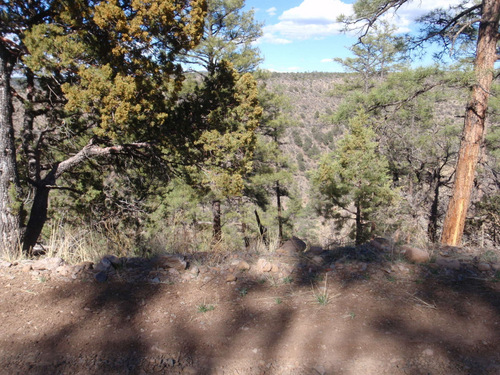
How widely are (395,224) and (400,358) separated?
9.80 m

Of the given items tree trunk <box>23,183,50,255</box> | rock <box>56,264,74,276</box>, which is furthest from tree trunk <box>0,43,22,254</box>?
rock <box>56,264,74,276</box>

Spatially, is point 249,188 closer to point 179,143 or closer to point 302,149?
point 179,143

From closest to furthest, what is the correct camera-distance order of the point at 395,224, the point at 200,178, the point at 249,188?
the point at 200,178 → the point at 395,224 → the point at 249,188

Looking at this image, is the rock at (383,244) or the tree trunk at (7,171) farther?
the tree trunk at (7,171)

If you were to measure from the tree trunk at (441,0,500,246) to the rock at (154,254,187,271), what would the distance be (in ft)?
20.0

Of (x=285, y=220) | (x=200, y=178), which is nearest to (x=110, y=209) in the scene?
(x=200, y=178)

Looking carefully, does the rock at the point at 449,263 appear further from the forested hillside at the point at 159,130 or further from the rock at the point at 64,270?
the rock at the point at 64,270

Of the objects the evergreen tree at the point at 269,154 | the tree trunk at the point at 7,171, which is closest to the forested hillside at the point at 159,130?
the tree trunk at the point at 7,171

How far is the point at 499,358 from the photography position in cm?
265

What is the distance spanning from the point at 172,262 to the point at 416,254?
307 centimetres

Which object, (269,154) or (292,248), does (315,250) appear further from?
(269,154)

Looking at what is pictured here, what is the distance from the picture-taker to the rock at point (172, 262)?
4.32 meters

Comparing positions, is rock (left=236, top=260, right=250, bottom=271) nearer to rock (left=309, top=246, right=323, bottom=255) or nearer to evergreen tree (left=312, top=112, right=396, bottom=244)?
rock (left=309, top=246, right=323, bottom=255)

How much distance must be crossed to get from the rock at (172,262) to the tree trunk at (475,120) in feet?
20.0
